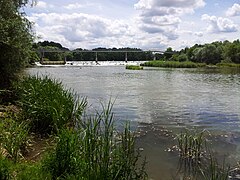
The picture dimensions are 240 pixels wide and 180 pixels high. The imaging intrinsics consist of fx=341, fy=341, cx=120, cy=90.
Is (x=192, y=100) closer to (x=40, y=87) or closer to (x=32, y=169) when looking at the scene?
(x=40, y=87)

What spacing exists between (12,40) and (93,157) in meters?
14.6

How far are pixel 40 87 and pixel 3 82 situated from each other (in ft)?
24.6

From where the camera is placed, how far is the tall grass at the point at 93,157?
691 cm

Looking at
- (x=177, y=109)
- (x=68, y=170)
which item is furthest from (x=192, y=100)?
(x=68, y=170)

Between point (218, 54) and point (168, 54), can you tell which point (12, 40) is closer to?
point (218, 54)

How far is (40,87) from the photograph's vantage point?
1580 centimetres

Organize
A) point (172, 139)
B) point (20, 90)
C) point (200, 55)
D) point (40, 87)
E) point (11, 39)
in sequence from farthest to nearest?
point (200, 55)
point (11, 39)
point (20, 90)
point (40, 87)
point (172, 139)

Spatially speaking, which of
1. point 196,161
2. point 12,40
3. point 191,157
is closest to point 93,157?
point 196,161

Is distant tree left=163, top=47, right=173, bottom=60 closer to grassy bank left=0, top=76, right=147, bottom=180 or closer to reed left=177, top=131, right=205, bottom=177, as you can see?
reed left=177, top=131, right=205, bottom=177

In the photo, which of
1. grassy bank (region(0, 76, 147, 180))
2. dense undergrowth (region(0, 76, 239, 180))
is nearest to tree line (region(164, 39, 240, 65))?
dense undergrowth (region(0, 76, 239, 180))

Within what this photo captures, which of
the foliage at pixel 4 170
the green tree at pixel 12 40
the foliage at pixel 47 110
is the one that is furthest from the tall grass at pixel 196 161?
the green tree at pixel 12 40

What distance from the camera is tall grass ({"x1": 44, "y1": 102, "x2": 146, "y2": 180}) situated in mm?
6914

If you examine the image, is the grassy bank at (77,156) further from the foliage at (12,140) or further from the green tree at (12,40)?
the green tree at (12,40)

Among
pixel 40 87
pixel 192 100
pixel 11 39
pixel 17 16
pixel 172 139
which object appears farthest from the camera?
pixel 192 100
